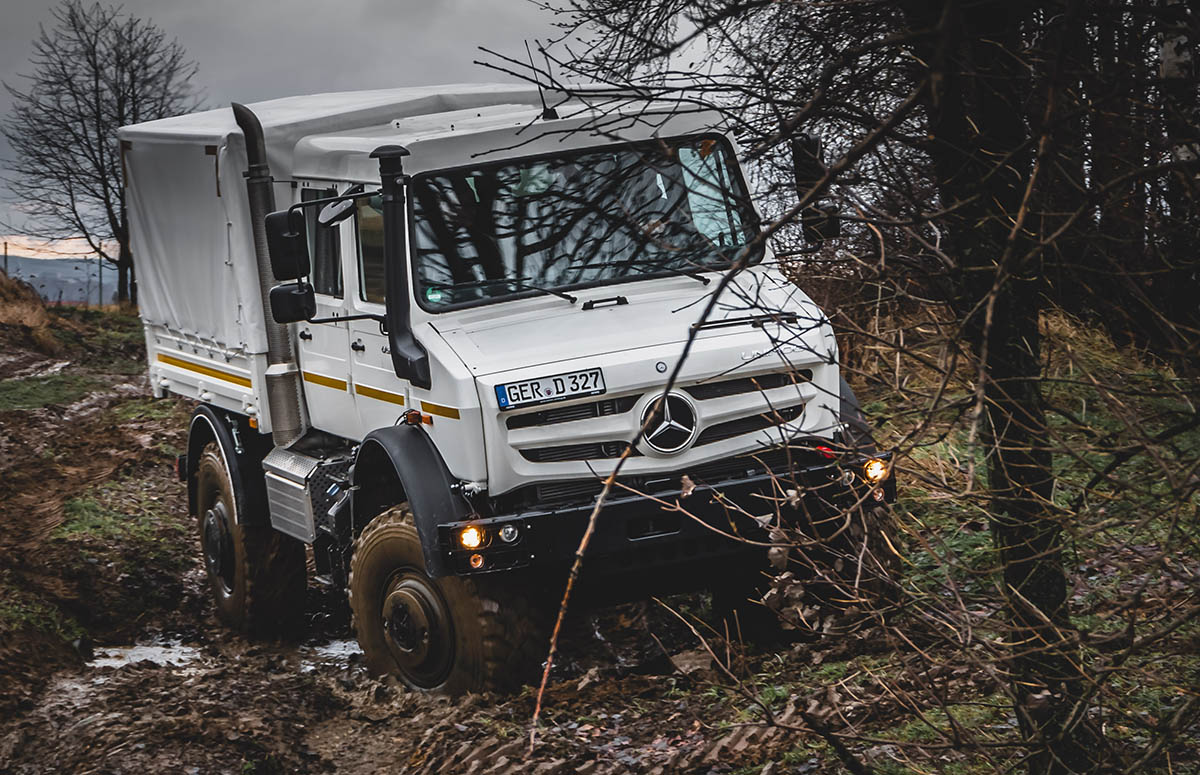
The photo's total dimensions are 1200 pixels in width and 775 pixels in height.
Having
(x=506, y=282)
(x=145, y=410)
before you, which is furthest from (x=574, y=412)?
(x=145, y=410)

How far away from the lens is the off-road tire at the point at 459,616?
21.3 ft

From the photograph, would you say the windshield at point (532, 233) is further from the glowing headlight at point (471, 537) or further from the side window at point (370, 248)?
the glowing headlight at point (471, 537)

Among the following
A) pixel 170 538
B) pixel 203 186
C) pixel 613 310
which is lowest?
pixel 170 538

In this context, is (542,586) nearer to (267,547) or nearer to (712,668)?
(712,668)

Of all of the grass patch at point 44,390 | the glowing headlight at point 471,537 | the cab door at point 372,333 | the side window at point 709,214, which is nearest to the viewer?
the glowing headlight at point 471,537

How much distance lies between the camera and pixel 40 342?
26766mm

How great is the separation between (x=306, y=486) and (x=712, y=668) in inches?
106

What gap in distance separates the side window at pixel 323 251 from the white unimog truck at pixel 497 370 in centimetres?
2

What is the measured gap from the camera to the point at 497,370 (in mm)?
6367

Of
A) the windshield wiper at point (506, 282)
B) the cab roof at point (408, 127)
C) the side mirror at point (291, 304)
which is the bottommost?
the side mirror at point (291, 304)

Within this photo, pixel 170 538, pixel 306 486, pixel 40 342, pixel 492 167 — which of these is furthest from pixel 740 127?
pixel 40 342

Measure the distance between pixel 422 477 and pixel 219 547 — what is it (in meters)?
3.60

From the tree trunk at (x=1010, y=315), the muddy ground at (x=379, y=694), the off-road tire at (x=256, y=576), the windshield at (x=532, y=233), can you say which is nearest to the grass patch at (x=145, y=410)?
the muddy ground at (x=379, y=694)

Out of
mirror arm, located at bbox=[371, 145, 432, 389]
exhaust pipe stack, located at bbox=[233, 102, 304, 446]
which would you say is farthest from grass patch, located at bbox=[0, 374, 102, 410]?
mirror arm, located at bbox=[371, 145, 432, 389]
